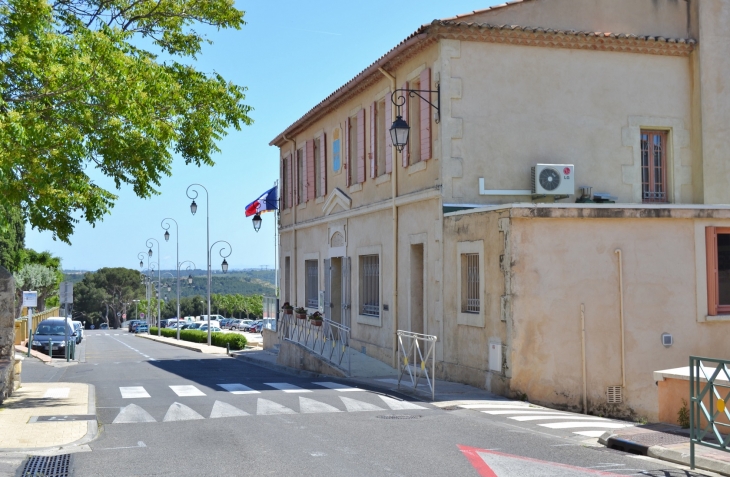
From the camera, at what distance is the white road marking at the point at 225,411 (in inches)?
462

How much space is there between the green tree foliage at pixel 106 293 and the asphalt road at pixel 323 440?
105546 millimetres

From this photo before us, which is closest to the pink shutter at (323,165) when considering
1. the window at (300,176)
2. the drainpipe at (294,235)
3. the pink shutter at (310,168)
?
the pink shutter at (310,168)

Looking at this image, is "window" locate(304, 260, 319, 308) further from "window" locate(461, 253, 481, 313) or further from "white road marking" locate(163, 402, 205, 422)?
"white road marking" locate(163, 402, 205, 422)

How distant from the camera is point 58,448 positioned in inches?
370

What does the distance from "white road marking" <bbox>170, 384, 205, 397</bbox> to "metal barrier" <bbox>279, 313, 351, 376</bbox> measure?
3.54 meters

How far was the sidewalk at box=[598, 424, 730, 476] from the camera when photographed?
7918 mm

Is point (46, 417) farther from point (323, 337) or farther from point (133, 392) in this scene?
point (323, 337)

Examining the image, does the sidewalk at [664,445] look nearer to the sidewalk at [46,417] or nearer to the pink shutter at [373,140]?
the sidewalk at [46,417]

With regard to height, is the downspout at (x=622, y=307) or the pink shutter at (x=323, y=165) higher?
the pink shutter at (x=323, y=165)

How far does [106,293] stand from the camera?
4574 inches

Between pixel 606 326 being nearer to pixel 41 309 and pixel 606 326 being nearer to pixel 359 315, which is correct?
pixel 359 315

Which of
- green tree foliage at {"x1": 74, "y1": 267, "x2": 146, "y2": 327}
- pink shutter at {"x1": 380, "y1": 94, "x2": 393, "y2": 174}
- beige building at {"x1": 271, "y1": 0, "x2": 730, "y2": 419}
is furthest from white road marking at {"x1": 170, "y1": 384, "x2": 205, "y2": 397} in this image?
green tree foliage at {"x1": 74, "y1": 267, "x2": 146, "y2": 327}

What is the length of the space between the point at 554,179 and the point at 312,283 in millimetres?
12471

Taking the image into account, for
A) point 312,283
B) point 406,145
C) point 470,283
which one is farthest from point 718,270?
point 312,283
